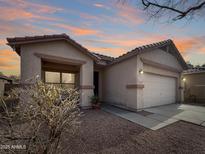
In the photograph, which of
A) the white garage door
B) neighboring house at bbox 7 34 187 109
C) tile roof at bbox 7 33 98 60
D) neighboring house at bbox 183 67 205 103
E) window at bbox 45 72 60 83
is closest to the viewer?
tile roof at bbox 7 33 98 60

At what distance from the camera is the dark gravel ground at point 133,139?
3742mm

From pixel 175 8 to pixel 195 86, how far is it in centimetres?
1143

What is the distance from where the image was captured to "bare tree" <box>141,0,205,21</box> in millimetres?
7204

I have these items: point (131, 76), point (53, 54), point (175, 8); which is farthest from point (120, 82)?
point (175, 8)

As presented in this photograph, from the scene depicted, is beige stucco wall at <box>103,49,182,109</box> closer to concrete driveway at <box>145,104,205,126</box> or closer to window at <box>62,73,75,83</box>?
concrete driveway at <box>145,104,205,126</box>

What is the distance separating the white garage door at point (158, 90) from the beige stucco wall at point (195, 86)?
4527 mm

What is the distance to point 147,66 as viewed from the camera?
9.38 metres

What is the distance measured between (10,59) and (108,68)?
8.65m

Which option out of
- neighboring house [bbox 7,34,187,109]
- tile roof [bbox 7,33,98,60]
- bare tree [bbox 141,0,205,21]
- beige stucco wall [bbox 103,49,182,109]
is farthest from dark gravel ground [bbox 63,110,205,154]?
bare tree [bbox 141,0,205,21]

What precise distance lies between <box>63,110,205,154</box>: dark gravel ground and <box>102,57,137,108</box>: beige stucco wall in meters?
3.30

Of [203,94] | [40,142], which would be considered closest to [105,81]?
[40,142]

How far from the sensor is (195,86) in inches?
588

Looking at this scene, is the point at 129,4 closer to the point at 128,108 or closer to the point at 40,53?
the point at 40,53

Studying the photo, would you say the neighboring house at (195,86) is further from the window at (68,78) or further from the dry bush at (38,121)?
the dry bush at (38,121)
